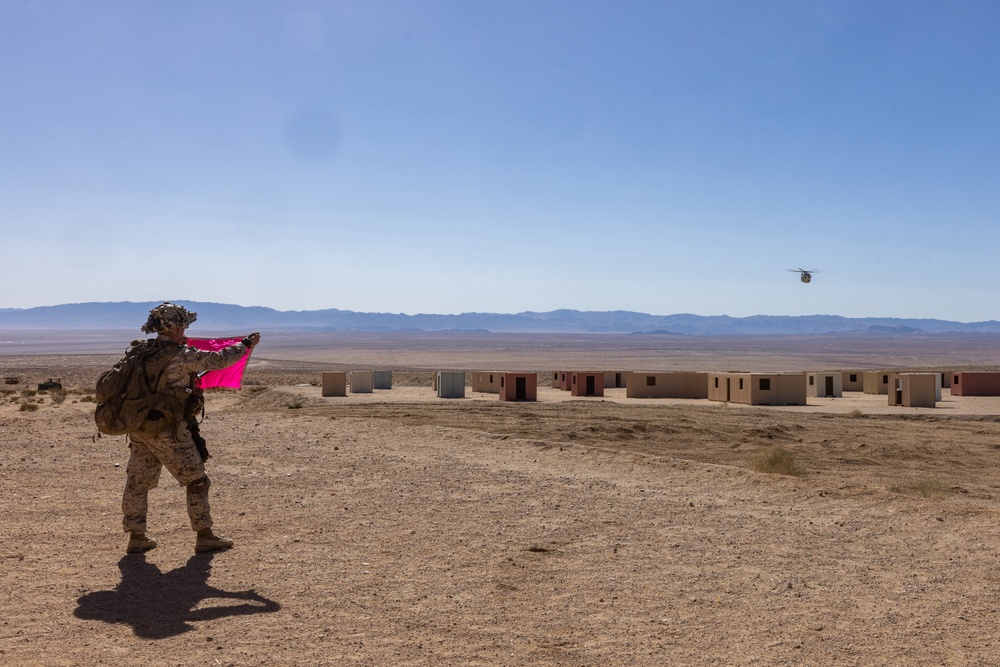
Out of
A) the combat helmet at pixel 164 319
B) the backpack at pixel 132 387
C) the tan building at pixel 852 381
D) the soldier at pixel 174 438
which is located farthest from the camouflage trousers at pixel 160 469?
the tan building at pixel 852 381

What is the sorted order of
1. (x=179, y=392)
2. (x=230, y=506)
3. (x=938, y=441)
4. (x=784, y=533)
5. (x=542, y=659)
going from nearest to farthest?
(x=542, y=659) < (x=179, y=392) < (x=784, y=533) < (x=230, y=506) < (x=938, y=441)

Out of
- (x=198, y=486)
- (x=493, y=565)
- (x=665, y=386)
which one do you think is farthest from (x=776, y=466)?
(x=665, y=386)

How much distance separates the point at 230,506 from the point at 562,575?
15.3ft

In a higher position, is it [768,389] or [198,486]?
[198,486]

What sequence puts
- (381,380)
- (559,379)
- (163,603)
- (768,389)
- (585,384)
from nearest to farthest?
(163,603), (768,389), (585,384), (381,380), (559,379)

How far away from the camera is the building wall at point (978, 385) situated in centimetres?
4262

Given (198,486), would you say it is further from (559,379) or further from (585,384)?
(559,379)

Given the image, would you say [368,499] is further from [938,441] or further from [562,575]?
[938,441]

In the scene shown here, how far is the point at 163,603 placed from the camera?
6.39m

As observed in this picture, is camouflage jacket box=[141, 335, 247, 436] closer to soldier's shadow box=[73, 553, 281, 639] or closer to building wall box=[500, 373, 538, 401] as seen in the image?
soldier's shadow box=[73, 553, 281, 639]

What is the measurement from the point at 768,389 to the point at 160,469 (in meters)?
32.3

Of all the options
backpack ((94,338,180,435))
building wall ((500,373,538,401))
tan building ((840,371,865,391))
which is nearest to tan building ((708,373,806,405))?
building wall ((500,373,538,401))

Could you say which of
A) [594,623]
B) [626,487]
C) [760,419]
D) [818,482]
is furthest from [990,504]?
[760,419]

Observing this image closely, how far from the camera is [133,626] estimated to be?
588 centimetres
